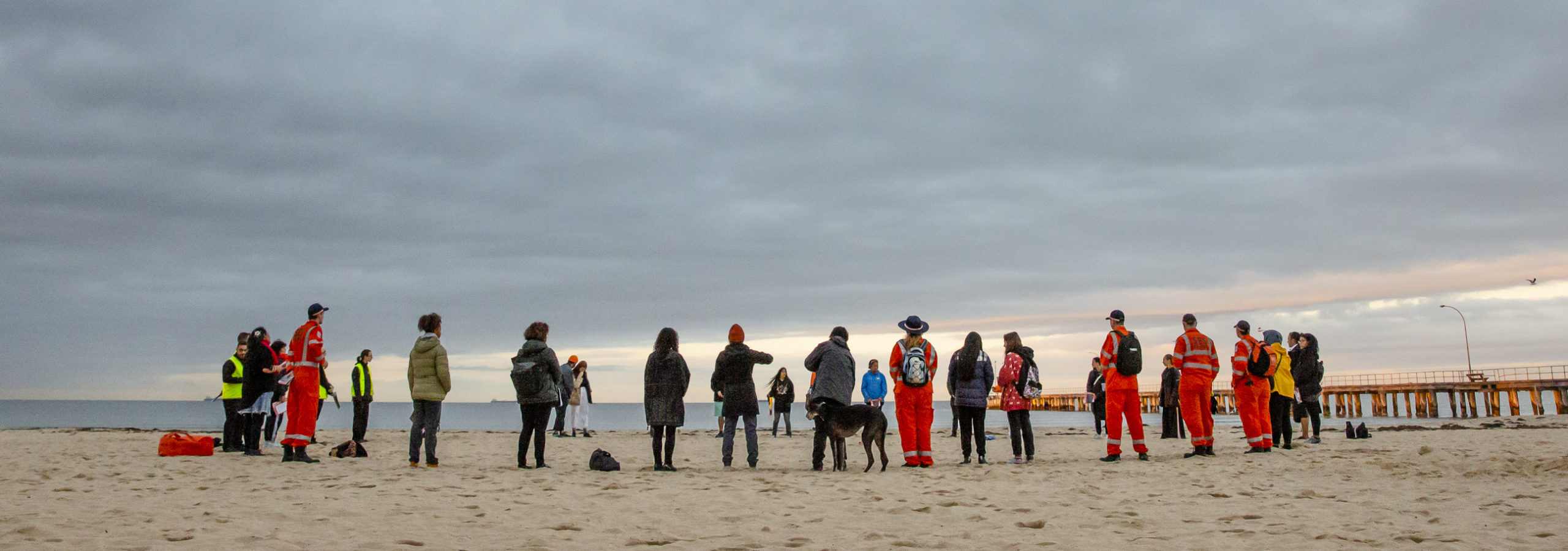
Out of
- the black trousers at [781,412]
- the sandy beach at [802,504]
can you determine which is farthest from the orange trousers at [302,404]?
the black trousers at [781,412]

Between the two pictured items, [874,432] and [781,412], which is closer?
[874,432]

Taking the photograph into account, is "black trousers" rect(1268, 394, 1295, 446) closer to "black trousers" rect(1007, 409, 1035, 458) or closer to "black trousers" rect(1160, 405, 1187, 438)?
"black trousers" rect(1007, 409, 1035, 458)

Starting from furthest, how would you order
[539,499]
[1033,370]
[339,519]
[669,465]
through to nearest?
[1033,370] < [669,465] < [539,499] < [339,519]

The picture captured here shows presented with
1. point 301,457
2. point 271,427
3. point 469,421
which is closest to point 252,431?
point 301,457

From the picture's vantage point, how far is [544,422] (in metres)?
10.9

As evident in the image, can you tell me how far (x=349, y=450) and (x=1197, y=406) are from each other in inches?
441

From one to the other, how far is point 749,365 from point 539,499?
3848mm

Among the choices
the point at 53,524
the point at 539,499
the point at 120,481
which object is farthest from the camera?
the point at 120,481

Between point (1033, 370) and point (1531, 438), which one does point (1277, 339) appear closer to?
point (1033, 370)

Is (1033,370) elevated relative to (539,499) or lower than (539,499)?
elevated

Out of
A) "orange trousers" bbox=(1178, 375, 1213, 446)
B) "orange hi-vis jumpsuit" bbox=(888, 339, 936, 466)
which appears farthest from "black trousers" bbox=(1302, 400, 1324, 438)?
"orange hi-vis jumpsuit" bbox=(888, 339, 936, 466)

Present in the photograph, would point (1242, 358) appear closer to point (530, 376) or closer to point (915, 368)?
point (915, 368)

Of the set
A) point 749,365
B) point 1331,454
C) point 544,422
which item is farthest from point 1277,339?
point 544,422

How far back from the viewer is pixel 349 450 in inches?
483
